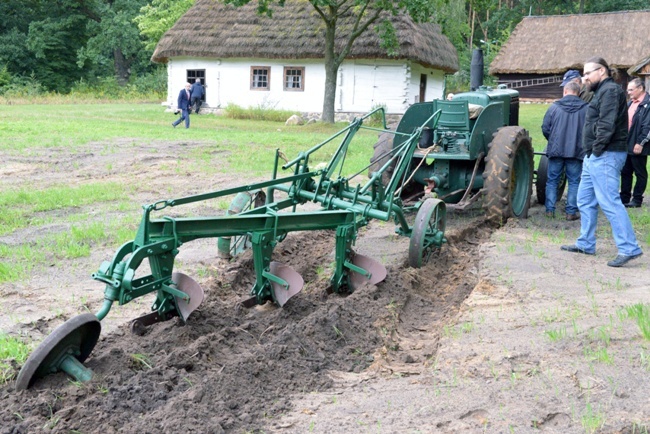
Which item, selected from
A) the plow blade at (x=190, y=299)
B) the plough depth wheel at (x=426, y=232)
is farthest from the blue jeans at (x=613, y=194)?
the plow blade at (x=190, y=299)

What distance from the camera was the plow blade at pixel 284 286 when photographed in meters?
5.67

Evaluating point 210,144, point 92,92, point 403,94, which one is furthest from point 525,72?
point 210,144

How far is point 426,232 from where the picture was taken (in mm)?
7285

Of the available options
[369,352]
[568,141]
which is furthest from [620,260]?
[369,352]

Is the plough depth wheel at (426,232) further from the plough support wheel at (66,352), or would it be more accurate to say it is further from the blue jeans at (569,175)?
the plough support wheel at (66,352)

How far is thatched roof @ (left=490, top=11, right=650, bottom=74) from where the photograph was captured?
37.6 meters

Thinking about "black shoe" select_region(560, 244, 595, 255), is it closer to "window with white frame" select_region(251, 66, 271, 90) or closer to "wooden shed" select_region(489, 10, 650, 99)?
"window with white frame" select_region(251, 66, 271, 90)

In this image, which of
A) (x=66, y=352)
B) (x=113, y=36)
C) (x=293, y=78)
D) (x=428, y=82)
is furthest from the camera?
(x=113, y=36)

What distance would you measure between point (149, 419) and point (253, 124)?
21241mm

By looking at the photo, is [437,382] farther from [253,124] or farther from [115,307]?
[253,124]

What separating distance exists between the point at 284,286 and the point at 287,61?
24437 millimetres

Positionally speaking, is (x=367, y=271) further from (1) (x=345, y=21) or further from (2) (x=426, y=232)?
(1) (x=345, y=21)

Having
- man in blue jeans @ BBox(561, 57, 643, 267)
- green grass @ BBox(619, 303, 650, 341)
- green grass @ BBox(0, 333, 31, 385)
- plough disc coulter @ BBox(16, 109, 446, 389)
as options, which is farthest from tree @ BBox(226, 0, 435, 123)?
green grass @ BBox(0, 333, 31, 385)

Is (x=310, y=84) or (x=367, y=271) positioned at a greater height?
(x=310, y=84)
